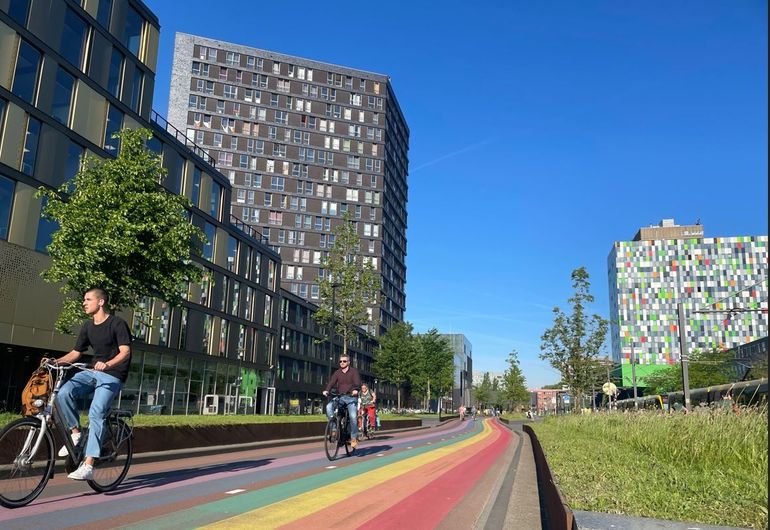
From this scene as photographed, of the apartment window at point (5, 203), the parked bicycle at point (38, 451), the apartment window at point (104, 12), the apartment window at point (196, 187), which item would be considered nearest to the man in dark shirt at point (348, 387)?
the parked bicycle at point (38, 451)

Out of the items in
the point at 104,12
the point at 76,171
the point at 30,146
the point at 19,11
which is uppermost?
the point at 104,12

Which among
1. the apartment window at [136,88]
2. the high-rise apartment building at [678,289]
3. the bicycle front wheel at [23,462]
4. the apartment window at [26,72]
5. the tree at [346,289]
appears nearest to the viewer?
the bicycle front wheel at [23,462]

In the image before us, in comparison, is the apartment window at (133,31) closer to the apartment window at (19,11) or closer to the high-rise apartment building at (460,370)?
the apartment window at (19,11)

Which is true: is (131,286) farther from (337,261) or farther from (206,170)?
(206,170)

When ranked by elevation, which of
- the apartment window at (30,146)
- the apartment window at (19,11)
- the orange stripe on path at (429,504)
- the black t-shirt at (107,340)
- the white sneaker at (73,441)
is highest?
the apartment window at (19,11)

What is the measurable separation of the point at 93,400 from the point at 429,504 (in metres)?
3.88

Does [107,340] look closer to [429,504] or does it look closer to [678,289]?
[429,504]

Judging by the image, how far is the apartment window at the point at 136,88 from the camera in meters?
32.5

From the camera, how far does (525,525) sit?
6238 mm

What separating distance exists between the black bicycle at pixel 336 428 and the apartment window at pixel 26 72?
71.5 feet

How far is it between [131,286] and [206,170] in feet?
89.1

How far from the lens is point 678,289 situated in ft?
489

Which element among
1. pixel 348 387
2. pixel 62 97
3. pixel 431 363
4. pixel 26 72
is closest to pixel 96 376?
pixel 348 387

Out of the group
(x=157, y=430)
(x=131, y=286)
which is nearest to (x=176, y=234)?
(x=131, y=286)
